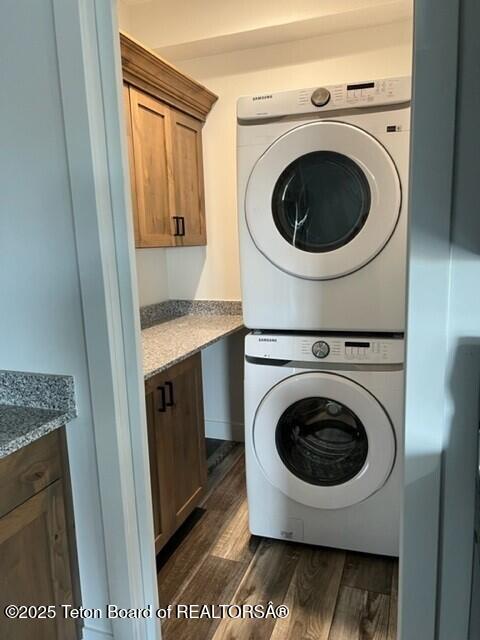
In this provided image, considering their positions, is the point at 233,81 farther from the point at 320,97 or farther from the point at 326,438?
the point at 326,438

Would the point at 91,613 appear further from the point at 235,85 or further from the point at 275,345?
the point at 235,85

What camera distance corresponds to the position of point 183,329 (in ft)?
8.25

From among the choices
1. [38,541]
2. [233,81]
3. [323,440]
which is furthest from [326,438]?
[233,81]

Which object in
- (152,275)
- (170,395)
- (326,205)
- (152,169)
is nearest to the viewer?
(326,205)

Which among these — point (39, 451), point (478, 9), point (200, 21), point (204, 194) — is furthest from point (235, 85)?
point (39, 451)

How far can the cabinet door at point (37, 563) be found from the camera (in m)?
1.16

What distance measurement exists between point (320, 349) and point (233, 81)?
1784 millimetres

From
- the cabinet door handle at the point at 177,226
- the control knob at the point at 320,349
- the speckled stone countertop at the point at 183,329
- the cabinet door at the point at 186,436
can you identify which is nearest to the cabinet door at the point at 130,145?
the cabinet door handle at the point at 177,226

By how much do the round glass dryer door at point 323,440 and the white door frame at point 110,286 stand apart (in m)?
0.65

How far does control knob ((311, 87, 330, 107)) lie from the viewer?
166 cm

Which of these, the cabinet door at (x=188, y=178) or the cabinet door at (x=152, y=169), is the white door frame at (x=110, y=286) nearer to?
the cabinet door at (x=152, y=169)

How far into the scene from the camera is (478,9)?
2.63 feet

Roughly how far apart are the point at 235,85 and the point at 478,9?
6.84 feet

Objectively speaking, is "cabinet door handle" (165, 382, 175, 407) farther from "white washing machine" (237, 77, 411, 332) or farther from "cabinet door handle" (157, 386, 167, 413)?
"white washing machine" (237, 77, 411, 332)
